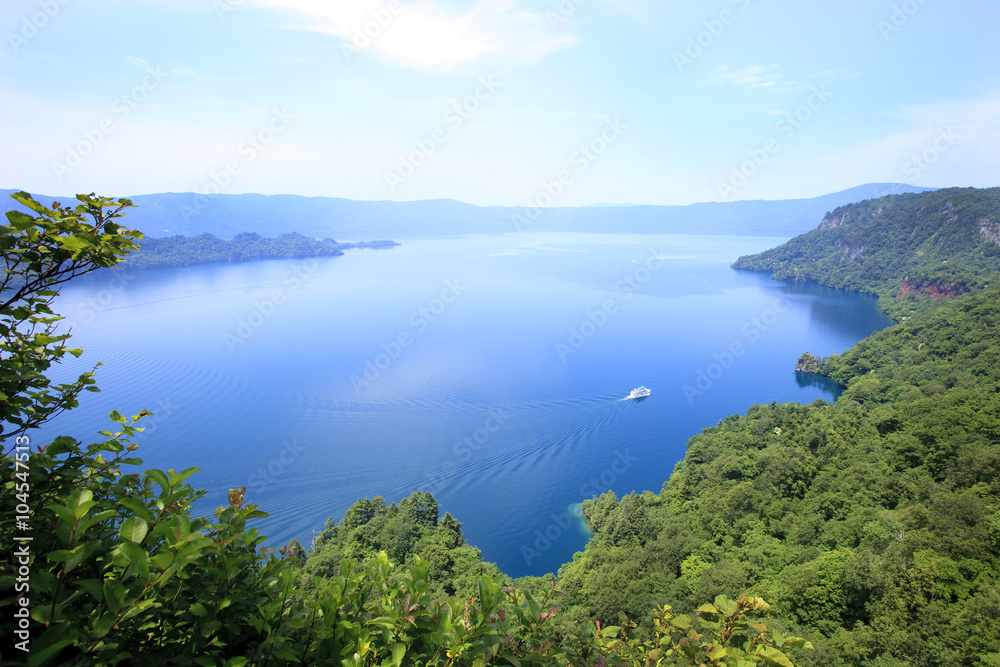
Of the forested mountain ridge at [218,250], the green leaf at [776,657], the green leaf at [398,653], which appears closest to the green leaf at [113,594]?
the green leaf at [398,653]

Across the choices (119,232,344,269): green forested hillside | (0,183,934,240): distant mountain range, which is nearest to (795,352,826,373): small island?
(119,232,344,269): green forested hillside

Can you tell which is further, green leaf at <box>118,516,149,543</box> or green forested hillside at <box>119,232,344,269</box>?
green forested hillside at <box>119,232,344,269</box>

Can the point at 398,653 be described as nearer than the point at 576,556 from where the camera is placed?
Yes

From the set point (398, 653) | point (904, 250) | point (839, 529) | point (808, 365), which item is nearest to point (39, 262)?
point (398, 653)

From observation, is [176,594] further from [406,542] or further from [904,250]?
[904,250]

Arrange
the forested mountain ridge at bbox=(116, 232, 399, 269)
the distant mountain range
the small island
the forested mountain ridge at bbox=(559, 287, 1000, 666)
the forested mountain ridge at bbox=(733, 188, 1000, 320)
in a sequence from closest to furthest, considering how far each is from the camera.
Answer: the forested mountain ridge at bbox=(559, 287, 1000, 666)
the small island
the forested mountain ridge at bbox=(733, 188, 1000, 320)
the forested mountain ridge at bbox=(116, 232, 399, 269)
the distant mountain range

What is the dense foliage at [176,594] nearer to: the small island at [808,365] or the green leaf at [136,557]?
the green leaf at [136,557]

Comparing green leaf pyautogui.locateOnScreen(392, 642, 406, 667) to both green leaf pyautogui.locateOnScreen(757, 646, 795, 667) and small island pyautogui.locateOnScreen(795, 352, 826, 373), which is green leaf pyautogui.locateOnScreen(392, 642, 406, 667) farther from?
small island pyautogui.locateOnScreen(795, 352, 826, 373)
